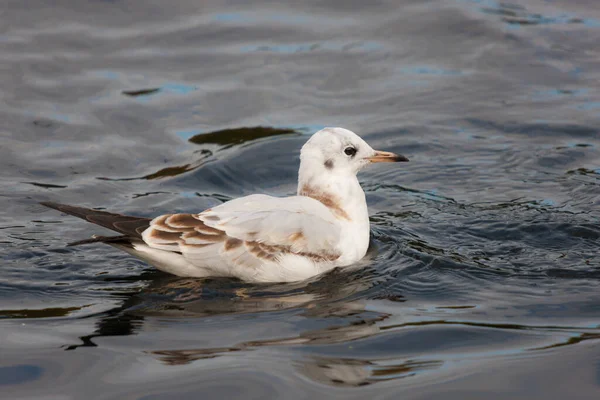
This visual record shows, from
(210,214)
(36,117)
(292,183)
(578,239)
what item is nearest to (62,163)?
(36,117)

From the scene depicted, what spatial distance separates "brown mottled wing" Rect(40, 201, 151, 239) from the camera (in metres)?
7.49

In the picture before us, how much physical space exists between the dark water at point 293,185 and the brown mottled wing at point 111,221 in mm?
542

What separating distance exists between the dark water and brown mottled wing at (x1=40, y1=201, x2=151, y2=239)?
21.3 inches

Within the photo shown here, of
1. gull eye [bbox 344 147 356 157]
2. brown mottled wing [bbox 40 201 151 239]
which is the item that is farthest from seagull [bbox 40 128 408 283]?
gull eye [bbox 344 147 356 157]

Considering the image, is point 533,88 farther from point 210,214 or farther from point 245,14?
point 210,214

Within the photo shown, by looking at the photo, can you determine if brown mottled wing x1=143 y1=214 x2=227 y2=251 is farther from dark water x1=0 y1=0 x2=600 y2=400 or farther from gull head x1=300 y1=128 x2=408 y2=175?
gull head x1=300 y1=128 x2=408 y2=175

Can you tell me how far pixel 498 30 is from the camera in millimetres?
15289

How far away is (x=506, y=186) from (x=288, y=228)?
341cm

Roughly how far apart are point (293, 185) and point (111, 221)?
12.2 feet

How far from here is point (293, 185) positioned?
10.9 meters

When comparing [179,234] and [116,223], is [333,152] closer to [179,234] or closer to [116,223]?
Result: [179,234]

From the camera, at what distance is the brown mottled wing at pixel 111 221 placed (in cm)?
749

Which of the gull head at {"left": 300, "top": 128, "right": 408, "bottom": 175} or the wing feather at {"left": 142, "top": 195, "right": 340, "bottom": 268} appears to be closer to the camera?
the wing feather at {"left": 142, "top": 195, "right": 340, "bottom": 268}

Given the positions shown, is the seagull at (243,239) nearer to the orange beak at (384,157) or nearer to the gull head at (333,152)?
the gull head at (333,152)
